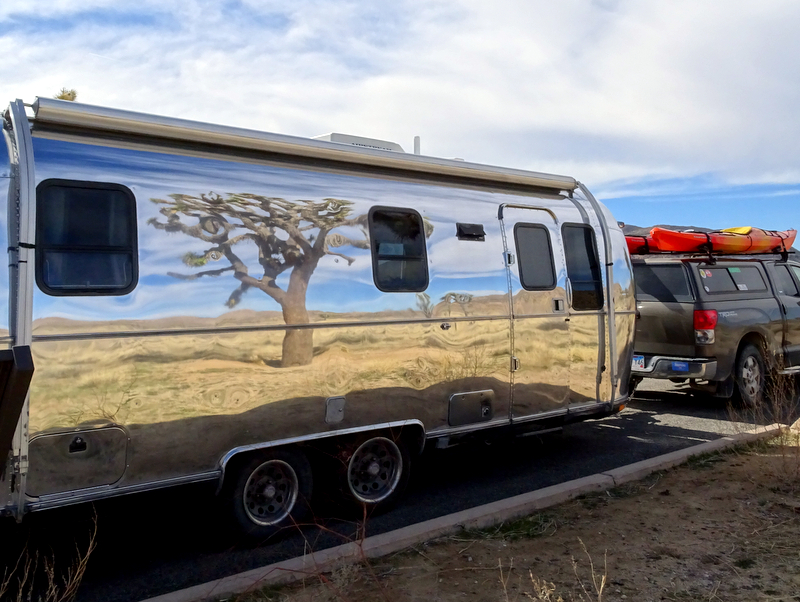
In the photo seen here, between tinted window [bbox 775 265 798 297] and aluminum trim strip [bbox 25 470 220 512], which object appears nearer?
aluminum trim strip [bbox 25 470 220 512]

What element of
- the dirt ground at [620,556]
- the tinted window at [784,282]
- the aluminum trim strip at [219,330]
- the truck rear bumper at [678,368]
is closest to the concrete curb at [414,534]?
the dirt ground at [620,556]

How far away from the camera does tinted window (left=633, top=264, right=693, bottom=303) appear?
956 cm

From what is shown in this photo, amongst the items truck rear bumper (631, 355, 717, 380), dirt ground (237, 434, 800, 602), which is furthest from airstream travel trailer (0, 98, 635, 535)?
truck rear bumper (631, 355, 717, 380)

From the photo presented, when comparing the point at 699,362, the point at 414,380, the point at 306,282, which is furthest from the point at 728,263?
the point at 306,282

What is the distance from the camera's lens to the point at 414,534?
16.2ft

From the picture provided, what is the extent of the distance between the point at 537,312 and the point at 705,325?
146 inches

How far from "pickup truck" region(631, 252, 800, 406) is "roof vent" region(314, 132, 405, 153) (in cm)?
451

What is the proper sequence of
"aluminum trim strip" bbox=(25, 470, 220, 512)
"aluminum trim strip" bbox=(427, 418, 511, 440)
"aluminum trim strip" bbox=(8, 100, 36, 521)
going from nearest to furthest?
"aluminum trim strip" bbox=(8, 100, 36, 521) < "aluminum trim strip" bbox=(25, 470, 220, 512) < "aluminum trim strip" bbox=(427, 418, 511, 440)

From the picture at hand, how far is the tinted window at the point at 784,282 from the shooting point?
11.0 metres

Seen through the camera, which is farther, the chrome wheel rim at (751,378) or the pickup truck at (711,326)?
the chrome wheel rim at (751,378)

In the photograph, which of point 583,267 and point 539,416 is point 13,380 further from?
point 583,267

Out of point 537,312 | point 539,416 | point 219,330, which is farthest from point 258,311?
point 539,416

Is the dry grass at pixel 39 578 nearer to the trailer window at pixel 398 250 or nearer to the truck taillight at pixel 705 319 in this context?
the trailer window at pixel 398 250

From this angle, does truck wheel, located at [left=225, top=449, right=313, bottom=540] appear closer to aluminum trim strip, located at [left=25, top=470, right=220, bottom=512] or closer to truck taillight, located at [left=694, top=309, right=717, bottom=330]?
aluminum trim strip, located at [left=25, top=470, right=220, bottom=512]
